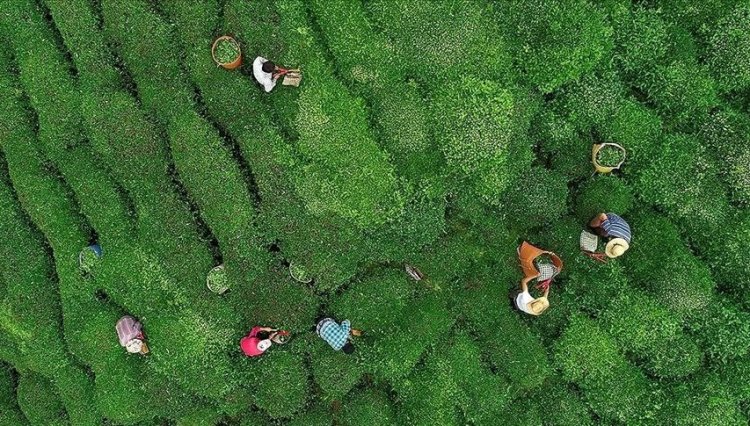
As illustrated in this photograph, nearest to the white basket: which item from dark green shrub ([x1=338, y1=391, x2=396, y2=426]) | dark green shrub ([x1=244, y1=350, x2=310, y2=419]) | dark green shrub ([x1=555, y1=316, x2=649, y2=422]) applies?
dark green shrub ([x1=555, y1=316, x2=649, y2=422])

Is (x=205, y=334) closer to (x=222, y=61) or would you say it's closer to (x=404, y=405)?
(x=404, y=405)

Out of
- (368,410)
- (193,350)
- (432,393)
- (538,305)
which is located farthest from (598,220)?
(193,350)

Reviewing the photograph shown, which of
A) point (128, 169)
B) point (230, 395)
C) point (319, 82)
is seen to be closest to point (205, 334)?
point (230, 395)

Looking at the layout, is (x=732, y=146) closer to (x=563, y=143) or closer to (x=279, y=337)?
(x=563, y=143)

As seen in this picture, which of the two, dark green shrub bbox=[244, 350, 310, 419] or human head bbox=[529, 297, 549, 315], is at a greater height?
human head bbox=[529, 297, 549, 315]

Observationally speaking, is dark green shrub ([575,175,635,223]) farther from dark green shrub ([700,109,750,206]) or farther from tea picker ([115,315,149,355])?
tea picker ([115,315,149,355])
